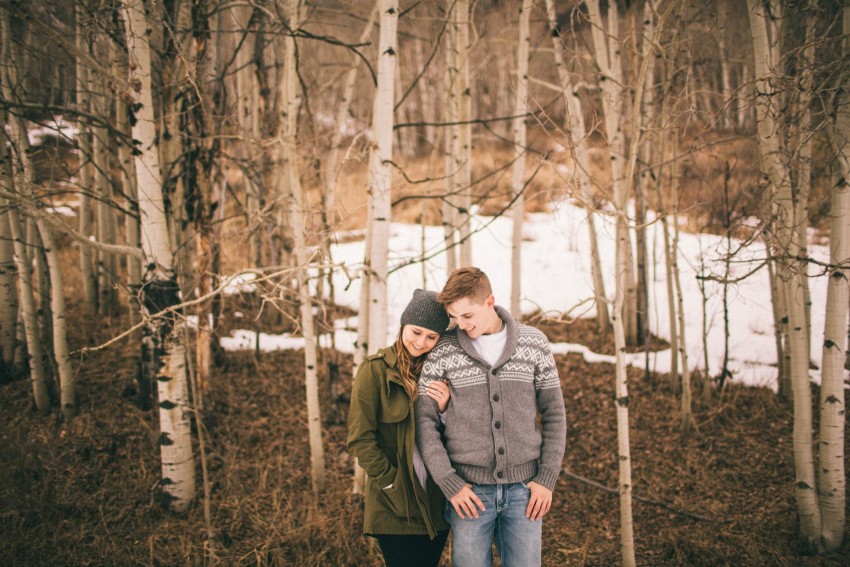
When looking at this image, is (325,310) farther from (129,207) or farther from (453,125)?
(129,207)

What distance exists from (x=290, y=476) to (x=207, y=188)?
3.40m

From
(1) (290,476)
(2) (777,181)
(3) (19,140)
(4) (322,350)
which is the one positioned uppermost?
(3) (19,140)

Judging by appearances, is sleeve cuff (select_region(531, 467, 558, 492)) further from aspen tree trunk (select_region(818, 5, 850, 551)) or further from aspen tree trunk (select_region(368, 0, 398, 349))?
aspen tree trunk (select_region(818, 5, 850, 551))

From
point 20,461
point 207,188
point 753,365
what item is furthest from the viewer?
point 753,365

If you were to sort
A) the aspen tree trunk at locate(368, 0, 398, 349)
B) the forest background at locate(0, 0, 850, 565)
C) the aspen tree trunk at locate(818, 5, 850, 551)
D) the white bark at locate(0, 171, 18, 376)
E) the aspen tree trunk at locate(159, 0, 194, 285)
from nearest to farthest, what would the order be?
1. the aspen tree trunk at locate(818, 5, 850, 551)
2. the forest background at locate(0, 0, 850, 565)
3. the aspen tree trunk at locate(368, 0, 398, 349)
4. the aspen tree trunk at locate(159, 0, 194, 285)
5. the white bark at locate(0, 171, 18, 376)

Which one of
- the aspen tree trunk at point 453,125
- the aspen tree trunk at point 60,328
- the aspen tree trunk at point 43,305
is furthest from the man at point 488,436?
the aspen tree trunk at point 43,305

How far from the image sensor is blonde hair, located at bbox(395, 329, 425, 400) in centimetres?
242

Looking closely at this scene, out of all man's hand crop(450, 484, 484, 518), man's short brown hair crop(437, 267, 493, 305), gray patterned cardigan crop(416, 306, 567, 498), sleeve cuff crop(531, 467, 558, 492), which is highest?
man's short brown hair crop(437, 267, 493, 305)

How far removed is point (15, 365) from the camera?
5852 millimetres

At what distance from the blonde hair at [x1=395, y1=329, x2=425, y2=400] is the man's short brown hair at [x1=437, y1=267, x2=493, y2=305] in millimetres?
355

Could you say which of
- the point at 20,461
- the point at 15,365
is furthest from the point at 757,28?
the point at 15,365

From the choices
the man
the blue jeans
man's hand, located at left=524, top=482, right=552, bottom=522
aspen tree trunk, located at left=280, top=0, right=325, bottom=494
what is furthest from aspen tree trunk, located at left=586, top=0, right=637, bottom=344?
aspen tree trunk, located at left=280, top=0, right=325, bottom=494

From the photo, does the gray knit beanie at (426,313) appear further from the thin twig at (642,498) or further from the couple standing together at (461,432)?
the thin twig at (642,498)

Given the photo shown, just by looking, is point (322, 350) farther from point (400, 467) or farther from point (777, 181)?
point (777, 181)
